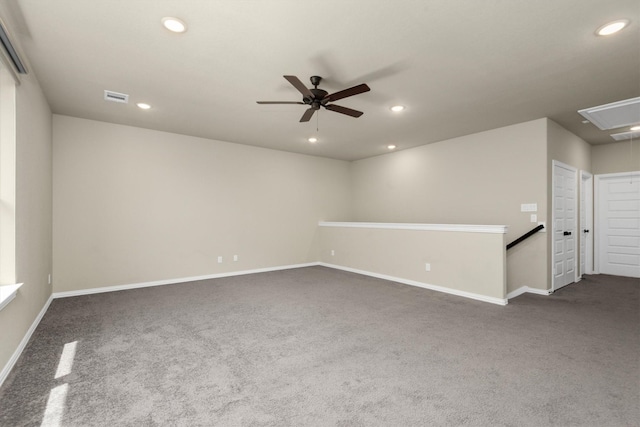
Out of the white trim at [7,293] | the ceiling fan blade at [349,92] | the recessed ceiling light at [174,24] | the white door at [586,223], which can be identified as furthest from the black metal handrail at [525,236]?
the white trim at [7,293]

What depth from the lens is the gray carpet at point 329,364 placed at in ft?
6.03

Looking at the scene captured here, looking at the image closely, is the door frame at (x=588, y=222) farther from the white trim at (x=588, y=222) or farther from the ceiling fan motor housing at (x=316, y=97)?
the ceiling fan motor housing at (x=316, y=97)

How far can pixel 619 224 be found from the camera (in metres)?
5.99

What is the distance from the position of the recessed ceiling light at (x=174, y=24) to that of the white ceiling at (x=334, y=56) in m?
0.05

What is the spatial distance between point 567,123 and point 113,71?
6349mm

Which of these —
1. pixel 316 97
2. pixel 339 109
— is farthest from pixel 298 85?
pixel 339 109

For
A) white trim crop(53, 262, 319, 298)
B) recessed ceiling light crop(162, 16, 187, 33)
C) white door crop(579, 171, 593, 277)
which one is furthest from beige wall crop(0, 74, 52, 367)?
white door crop(579, 171, 593, 277)

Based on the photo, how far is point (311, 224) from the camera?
23.6 feet

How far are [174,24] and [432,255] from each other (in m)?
4.51

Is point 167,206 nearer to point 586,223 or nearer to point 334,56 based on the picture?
point 334,56

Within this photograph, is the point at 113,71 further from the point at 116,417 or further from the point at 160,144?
the point at 116,417

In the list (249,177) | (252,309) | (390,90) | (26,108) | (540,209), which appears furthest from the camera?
(249,177)

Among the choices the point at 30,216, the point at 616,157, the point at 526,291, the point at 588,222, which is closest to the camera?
the point at 30,216

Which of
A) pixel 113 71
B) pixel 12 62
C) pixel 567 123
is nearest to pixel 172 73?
pixel 113 71
